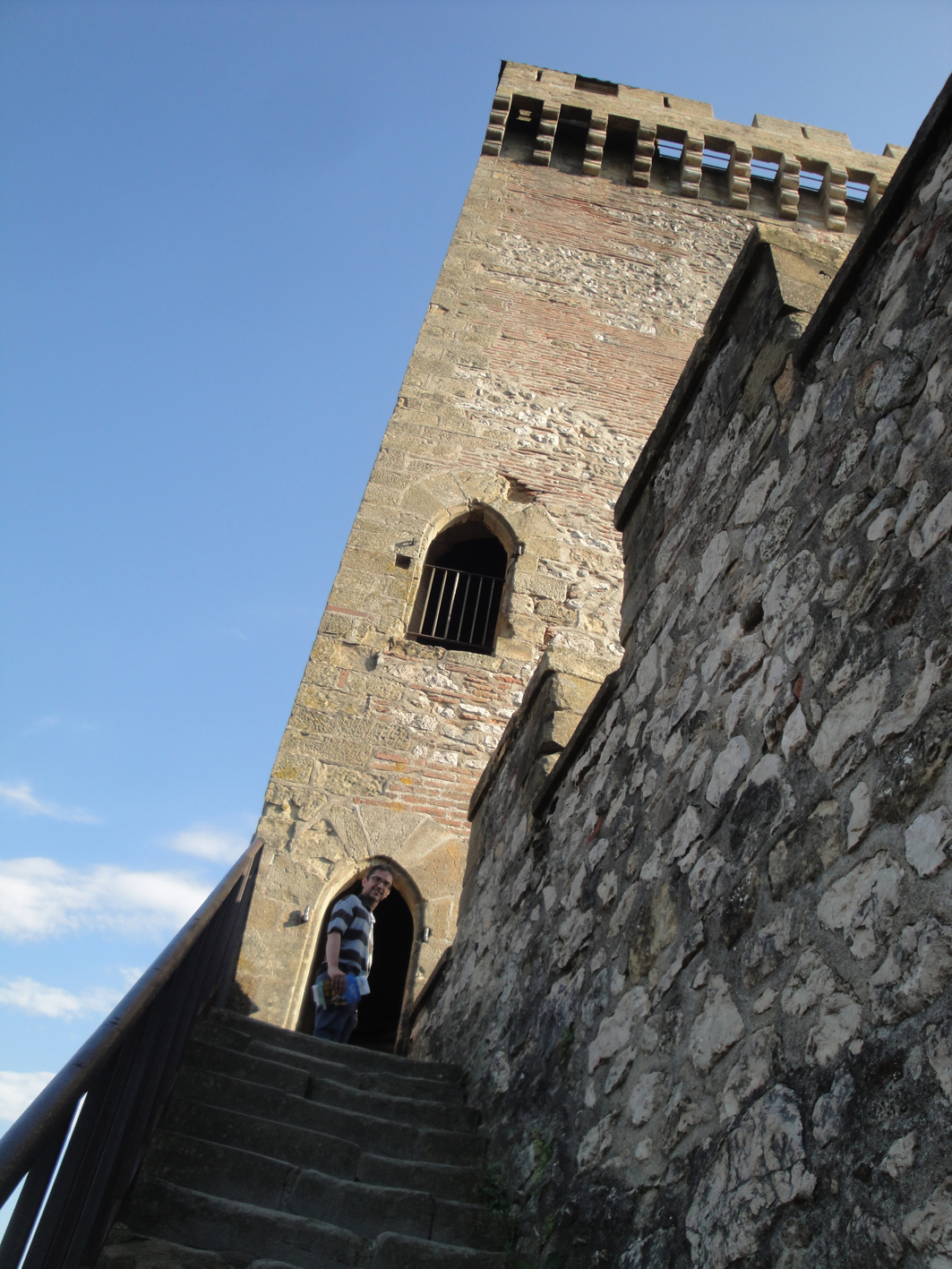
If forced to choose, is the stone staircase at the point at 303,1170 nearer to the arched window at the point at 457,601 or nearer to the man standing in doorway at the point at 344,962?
the man standing in doorway at the point at 344,962

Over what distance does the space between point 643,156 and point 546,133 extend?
1.41 meters

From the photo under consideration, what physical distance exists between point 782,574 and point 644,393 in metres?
8.56

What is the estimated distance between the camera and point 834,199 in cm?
1395

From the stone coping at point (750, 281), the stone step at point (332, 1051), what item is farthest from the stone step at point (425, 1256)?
the stone coping at point (750, 281)

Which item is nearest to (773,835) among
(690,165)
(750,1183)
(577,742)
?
(750,1183)

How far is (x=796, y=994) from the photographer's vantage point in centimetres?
177

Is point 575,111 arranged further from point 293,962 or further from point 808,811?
point 808,811

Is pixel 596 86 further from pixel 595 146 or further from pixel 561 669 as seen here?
pixel 561 669

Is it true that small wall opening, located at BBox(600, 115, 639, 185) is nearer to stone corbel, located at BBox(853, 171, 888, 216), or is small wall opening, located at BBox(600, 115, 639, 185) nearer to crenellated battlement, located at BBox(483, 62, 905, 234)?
crenellated battlement, located at BBox(483, 62, 905, 234)

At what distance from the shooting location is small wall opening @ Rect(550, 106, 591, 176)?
44.9 ft

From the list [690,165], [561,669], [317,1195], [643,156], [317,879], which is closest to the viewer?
→ [317,1195]

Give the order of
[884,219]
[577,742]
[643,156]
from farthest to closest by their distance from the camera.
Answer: [643,156]
[577,742]
[884,219]

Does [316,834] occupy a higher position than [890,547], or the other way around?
[316,834]

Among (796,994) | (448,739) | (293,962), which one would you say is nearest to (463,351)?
(448,739)
